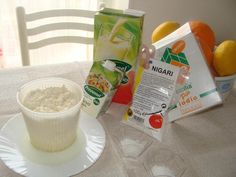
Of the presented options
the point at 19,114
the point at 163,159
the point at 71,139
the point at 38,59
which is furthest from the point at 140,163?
the point at 38,59

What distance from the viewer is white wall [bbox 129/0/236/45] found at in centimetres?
107

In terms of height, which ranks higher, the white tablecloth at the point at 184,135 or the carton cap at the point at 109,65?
the carton cap at the point at 109,65

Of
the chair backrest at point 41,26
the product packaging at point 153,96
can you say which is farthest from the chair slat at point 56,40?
the product packaging at point 153,96

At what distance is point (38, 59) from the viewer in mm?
1689

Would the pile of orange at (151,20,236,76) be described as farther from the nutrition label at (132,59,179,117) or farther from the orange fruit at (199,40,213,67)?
the nutrition label at (132,59,179,117)

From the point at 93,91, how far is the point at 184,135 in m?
0.25

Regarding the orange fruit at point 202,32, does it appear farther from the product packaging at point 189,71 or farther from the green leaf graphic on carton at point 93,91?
the green leaf graphic on carton at point 93,91

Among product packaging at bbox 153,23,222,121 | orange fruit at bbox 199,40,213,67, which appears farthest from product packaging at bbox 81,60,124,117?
orange fruit at bbox 199,40,213,67

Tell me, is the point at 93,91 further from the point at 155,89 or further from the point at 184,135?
the point at 184,135

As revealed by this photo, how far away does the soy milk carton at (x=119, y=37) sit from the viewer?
2.31 feet

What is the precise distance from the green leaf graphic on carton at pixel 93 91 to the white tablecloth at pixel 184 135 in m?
0.07

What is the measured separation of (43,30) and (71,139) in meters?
0.70

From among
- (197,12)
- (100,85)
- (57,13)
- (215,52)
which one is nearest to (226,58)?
(215,52)

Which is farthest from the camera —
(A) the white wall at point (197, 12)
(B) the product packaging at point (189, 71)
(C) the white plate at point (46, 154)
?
(A) the white wall at point (197, 12)
